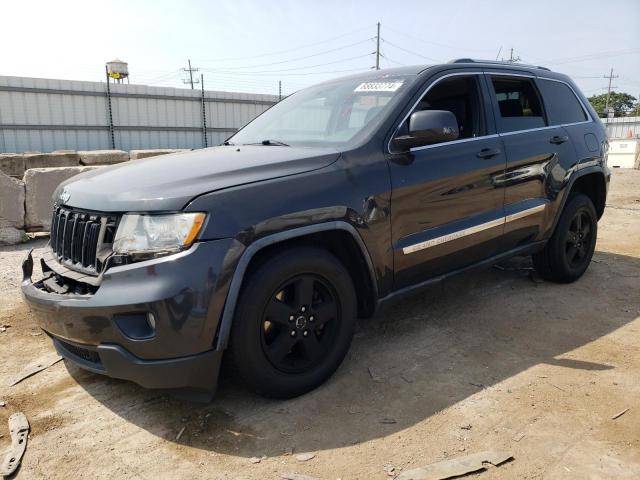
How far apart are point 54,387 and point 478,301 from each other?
3248mm

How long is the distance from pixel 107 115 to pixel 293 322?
16102 millimetres

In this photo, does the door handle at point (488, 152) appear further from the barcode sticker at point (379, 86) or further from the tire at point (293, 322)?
the tire at point (293, 322)

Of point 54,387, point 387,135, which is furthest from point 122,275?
point 387,135

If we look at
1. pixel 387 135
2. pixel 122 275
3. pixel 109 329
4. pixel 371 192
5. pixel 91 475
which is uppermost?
pixel 387 135

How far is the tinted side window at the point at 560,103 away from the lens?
4449 mm

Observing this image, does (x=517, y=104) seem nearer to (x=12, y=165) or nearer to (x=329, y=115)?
(x=329, y=115)

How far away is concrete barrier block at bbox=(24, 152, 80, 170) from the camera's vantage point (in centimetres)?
742

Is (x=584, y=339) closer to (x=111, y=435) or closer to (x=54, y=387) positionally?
(x=111, y=435)

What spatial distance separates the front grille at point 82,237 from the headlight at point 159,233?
0.43 ft

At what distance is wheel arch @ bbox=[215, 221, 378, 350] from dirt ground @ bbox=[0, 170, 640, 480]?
508mm

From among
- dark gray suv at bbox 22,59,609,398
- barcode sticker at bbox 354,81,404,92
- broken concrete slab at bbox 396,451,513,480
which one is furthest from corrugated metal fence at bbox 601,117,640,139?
broken concrete slab at bbox 396,451,513,480

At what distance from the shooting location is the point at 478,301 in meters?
4.36

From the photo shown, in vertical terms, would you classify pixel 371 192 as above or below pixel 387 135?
below

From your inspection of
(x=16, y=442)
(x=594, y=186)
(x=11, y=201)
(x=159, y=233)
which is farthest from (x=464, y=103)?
(x=11, y=201)
